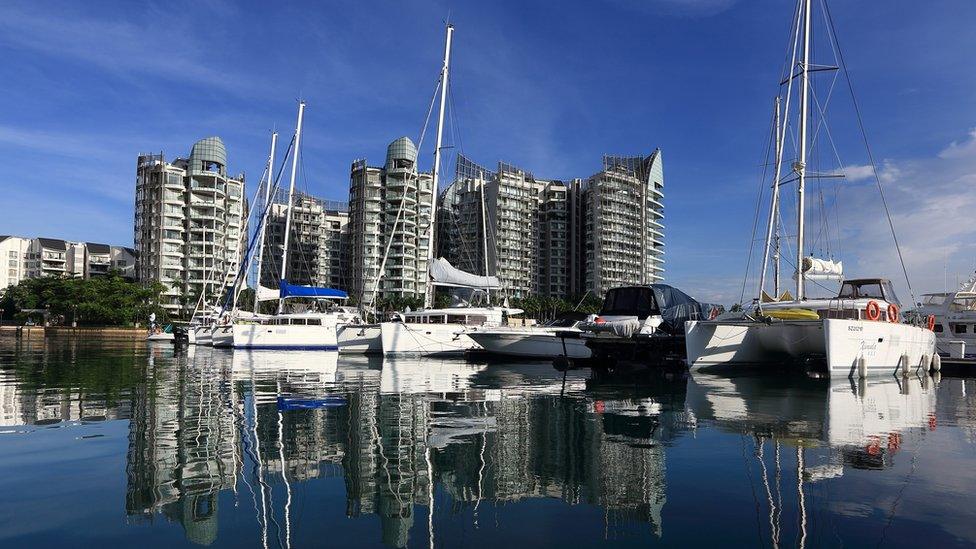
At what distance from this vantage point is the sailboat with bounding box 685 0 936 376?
2380 centimetres

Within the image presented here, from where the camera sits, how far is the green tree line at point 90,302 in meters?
86.7

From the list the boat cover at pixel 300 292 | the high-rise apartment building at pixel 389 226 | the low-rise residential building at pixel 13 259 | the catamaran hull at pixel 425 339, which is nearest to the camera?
the catamaran hull at pixel 425 339

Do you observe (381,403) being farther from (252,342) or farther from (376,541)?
(252,342)

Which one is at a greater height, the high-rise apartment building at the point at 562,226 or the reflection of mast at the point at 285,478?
the high-rise apartment building at the point at 562,226

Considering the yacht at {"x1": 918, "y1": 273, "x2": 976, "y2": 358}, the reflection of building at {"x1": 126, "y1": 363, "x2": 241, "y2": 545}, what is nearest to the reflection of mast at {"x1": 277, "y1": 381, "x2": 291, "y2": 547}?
the reflection of building at {"x1": 126, "y1": 363, "x2": 241, "y2": 545}

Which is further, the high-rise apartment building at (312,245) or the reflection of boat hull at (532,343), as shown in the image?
the high-rise apartment building at (312,245)

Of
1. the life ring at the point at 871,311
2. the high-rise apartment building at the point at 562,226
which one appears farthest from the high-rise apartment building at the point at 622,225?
the life ring at the point at 871,311

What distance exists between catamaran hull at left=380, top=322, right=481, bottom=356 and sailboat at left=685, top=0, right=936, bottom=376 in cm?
1469

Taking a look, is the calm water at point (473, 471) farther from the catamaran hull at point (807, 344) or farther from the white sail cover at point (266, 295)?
the white sail cover at point (266, 295)

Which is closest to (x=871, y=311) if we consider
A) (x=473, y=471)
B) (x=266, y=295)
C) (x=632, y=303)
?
(x=632, y=303)

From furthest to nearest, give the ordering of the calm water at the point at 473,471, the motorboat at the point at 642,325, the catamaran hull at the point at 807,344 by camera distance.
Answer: the motorboat at the point at 642,325 < the catamaran hull at the point at 807,344 < the calm water at the point at 473,471

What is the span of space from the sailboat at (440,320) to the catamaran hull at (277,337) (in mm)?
6710

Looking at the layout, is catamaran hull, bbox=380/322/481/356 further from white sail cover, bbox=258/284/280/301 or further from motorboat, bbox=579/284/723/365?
white sail cover, bbox=258/284/280/301

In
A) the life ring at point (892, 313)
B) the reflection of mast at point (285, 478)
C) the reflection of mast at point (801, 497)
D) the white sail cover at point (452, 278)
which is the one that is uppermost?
the white sail cover at point (452, 278)
